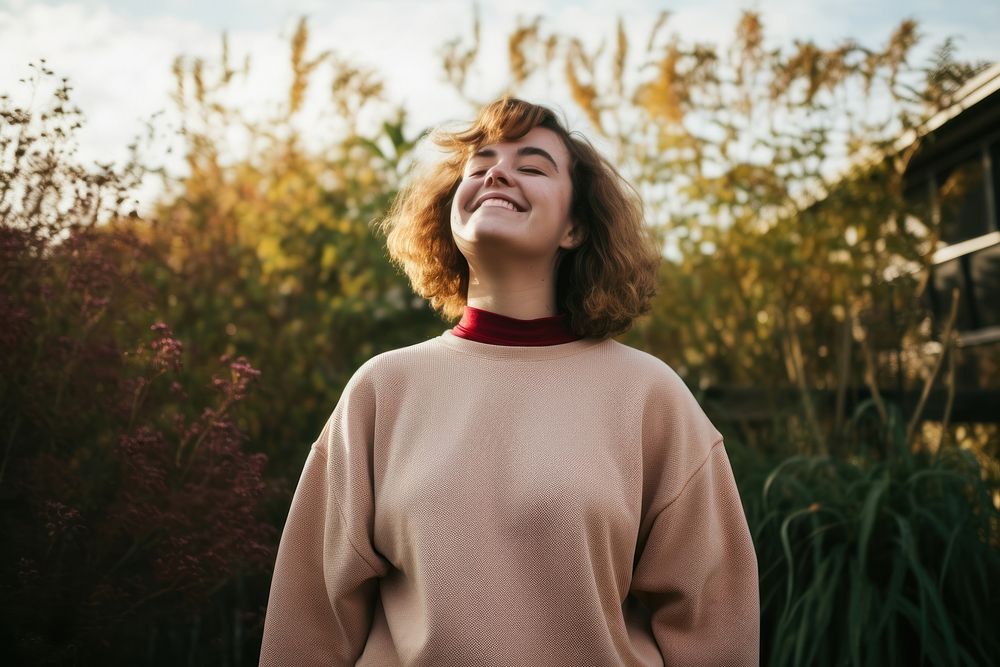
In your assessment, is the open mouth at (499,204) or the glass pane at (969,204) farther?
the glass pane at (969,204)

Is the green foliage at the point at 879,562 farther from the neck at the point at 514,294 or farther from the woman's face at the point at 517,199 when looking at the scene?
the woman's face at the point at 517,199

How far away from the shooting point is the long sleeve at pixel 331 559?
5.99ft

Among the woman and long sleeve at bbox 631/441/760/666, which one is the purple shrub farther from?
long sleeve at bbox 631/441/760/666

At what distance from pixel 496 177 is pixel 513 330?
1.16ft

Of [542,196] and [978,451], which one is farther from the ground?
[542,196]

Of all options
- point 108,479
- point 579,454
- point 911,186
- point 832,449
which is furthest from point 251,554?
point 911,186

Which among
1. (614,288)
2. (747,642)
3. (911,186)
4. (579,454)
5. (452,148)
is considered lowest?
(747,642)

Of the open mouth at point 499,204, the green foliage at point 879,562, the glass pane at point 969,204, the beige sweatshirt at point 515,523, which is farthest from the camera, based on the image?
the glass pane at point 969,204

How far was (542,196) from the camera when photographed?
1977 millimetres

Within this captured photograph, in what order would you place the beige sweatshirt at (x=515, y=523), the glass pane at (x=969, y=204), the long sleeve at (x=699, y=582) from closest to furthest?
1. the beige sweatshirt at (x=515, y=523)
2. the long sleeve at (x=699, y=582)
3. the glass pane at (x=969, y=204)

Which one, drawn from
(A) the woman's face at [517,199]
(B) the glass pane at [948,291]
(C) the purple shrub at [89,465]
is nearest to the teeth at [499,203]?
(A) the woman's face at [517,199]

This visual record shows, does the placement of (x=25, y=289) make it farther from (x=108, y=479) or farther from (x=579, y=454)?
(x=579, y=454)

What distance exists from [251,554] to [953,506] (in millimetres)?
2277

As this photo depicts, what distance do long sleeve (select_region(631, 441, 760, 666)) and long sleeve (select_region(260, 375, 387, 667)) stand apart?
607mm
